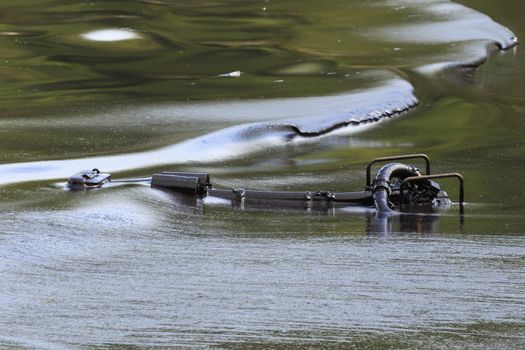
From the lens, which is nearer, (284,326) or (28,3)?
(284,326)

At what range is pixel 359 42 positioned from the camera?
50.2 ft

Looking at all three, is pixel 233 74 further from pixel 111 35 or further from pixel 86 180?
pixel 86 180

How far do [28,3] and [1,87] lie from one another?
482 centimetres

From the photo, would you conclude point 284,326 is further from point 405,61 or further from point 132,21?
point 132,21

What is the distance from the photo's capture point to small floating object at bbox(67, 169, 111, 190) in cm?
850

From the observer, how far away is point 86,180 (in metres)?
8.52

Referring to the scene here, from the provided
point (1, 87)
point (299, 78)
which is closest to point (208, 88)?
point (299, 78)

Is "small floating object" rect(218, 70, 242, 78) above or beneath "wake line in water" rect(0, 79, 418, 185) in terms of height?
above

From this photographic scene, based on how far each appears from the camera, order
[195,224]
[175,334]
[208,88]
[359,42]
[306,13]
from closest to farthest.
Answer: [175,334], [195,224], [208,88], [359,42], [306,13]

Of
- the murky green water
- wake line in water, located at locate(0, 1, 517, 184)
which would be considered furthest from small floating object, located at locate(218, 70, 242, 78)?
wake line in water, located at locate(0, 1, 517, 184)

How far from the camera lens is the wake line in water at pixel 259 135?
9.21 m

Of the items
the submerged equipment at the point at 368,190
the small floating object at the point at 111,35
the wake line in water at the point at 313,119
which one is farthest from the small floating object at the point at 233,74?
the submerged equipment at the point at 368,190

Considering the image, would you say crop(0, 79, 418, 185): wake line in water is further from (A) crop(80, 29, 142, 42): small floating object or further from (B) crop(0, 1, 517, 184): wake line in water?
(A) crop(80, 29, 142, 42): small floating object

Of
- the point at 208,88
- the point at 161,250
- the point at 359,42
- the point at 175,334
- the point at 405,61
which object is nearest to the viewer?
the point at 175,334
